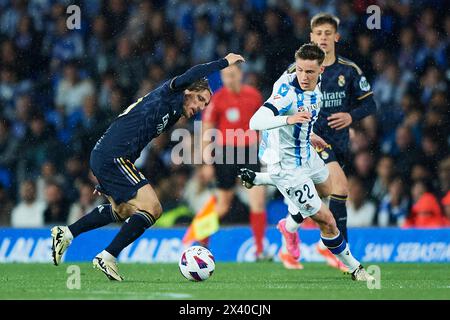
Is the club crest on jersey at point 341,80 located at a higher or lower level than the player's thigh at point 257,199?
higher

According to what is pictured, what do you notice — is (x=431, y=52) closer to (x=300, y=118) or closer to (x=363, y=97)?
(x=363, y=97)

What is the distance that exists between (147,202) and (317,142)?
1.69 meters

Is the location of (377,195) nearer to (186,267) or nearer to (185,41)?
(185,41)

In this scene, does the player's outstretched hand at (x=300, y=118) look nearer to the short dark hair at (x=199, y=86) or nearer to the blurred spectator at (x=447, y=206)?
the short dark hair at (x=199, y=86)

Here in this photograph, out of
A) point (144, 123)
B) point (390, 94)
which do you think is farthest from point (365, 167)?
point (144, 123)

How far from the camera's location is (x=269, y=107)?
26.5ft

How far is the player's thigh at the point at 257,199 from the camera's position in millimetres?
11336

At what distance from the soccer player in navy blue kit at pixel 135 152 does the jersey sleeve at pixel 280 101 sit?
0.39 metres

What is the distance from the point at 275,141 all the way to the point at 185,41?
5.49 metres

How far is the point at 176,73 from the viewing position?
44.4 feet

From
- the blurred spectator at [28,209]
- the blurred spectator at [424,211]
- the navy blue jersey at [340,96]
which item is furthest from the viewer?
the blurred spectator at [28,209]

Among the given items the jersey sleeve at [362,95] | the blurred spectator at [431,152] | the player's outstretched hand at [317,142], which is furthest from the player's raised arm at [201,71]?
the blurred spectator at [431,152]

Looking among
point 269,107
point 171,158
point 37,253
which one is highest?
point 269,107

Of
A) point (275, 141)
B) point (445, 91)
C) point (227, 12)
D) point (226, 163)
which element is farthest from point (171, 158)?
point (275, 141)
